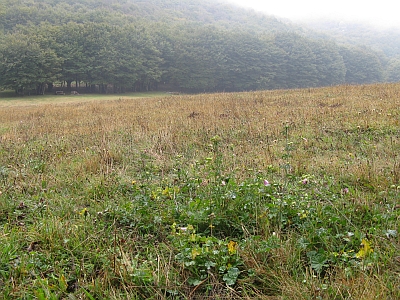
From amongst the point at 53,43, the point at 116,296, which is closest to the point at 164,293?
the point at 116,296

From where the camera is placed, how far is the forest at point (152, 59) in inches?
1962

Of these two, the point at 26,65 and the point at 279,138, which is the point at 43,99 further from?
the point at 279,138

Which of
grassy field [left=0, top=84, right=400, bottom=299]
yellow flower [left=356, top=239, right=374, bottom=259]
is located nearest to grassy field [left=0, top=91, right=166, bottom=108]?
grassy field [left=0, top=84, right=400, bottom=299]

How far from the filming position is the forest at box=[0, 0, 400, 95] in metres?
49.8

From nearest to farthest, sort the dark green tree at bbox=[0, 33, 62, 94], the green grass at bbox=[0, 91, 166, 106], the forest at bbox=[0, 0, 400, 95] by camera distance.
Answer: the green grass at bbox=[0, 91, 166, 106], the dark green tree at bbox=[0, 33, 62, 94], the forest at bbox=[0, 0, 400, 95]

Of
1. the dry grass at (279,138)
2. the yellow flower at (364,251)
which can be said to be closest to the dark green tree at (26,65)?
the dry grass at (279,138)

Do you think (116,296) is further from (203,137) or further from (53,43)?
(53,43)

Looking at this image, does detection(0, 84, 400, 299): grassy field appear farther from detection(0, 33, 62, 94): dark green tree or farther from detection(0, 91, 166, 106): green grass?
detection(0, 33, 62, 94): dark green tree

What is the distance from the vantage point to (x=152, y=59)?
64938 millimetres

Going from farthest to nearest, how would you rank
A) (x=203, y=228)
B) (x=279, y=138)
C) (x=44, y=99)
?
(x=44, y=99) < (x=279, y=138) < (x=203, y=228)

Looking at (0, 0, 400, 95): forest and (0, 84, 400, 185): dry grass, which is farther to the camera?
(0, 0, 400, 95): forest

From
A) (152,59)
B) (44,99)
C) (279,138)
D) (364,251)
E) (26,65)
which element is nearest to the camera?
(364,251)

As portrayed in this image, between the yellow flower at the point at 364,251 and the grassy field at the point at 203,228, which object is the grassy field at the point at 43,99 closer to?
the grassy field at the point at 203,228

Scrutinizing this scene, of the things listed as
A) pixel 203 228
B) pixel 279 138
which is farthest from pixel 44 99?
pixel 203 228
